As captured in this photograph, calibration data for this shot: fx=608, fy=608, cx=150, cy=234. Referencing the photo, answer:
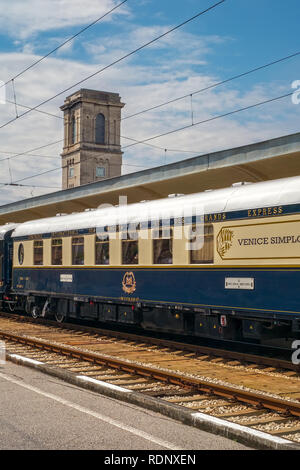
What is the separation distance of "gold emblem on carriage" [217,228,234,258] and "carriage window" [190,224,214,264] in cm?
25

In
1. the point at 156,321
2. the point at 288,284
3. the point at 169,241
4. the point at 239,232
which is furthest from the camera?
the point at 156,321

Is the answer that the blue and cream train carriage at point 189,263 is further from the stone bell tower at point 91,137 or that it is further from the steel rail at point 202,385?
the stone bell tower at point 91,137

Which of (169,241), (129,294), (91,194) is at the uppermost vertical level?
(91,194)

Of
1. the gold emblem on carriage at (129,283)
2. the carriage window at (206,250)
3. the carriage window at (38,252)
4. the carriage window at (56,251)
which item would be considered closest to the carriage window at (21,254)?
the carriage window at (38,252)

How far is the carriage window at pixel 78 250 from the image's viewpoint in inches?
683

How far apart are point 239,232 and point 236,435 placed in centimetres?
616

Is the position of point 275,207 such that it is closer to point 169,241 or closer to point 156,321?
point 169,241

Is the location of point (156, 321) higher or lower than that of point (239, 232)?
lower

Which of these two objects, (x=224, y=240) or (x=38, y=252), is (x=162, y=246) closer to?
(x=224, y=240)

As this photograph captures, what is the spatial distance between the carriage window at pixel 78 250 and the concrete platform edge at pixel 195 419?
7.77 metres

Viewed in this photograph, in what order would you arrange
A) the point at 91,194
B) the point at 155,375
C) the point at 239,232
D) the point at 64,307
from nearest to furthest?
the point at 155,375 → the point at 239,232 → the point at 64,307 → the point at 91,194

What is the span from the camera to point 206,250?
42.2 ft

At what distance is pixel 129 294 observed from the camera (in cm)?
1533
